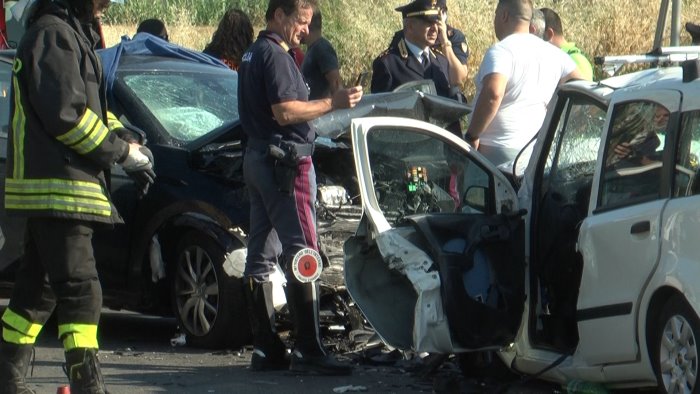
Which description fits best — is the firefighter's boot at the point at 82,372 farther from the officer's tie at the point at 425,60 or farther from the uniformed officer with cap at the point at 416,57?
the officer's tie at the point at 425,60

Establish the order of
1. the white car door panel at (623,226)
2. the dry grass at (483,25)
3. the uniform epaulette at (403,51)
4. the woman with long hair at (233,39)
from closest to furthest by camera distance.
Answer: the white car door panel at (623,226) < the uniform epaulette at (403,51) < the woman with long hair at (233,39) < the dry grass at (483,25)

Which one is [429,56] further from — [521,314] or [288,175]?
[521,314]

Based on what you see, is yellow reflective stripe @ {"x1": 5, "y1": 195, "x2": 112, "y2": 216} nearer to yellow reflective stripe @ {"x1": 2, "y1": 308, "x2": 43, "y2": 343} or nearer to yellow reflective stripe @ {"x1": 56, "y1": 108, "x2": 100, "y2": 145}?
yellow reflective stripe @ {"x1": 56, "y1": 108, "x2": 100, "y2": 145}

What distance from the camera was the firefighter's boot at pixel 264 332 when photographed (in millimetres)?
7172

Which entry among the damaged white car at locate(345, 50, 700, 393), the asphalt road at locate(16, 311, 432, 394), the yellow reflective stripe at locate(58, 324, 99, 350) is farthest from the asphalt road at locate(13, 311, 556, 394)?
the yellow reflective stripe at locate(58, 324, 99, 350)

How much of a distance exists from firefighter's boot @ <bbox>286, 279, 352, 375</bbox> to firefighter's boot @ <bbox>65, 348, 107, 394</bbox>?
1.45m

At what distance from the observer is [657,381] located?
17.7ft

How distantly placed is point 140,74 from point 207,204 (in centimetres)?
128

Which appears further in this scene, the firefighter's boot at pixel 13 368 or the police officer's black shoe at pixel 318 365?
the police officer's black shoe at pixel 318 365

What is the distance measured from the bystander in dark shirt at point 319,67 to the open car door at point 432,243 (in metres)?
2.64

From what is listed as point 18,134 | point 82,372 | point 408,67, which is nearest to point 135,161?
point 18,134

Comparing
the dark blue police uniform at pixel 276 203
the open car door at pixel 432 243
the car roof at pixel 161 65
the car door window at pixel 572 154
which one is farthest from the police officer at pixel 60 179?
the car roof at pixel 161 65

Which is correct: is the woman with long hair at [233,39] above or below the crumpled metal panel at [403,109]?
above

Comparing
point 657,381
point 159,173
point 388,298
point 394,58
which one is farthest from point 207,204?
point 657,381
